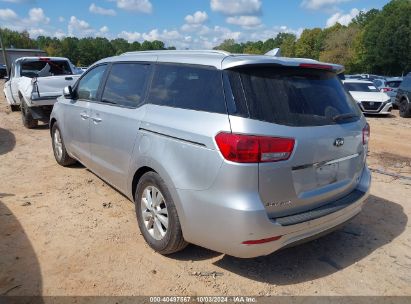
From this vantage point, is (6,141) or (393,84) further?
(393,84)

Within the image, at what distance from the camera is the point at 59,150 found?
6348 millimetres

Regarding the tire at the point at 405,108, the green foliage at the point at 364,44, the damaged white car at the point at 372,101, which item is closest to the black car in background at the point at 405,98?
the tire at the point at 405,108

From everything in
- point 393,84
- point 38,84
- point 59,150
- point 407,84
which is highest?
point 38,84

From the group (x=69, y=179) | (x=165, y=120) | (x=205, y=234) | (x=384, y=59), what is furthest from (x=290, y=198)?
(x=384, y=59)

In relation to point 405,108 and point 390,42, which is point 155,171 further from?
point 390,42

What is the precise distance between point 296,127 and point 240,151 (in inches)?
20.1

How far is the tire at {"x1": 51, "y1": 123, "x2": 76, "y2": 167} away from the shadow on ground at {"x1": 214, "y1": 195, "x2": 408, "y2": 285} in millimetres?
3628

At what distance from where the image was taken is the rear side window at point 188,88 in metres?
3.07

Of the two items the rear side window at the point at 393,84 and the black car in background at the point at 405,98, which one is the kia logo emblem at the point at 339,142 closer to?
the black car in background at the point at 405,98

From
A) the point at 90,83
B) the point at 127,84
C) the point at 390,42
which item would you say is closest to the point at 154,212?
the point at 127,84

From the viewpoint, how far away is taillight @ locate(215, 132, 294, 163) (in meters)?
2.78

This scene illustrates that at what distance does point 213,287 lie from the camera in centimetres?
321

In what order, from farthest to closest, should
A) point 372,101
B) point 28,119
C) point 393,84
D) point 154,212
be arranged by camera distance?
point 393,84
point 372,101
point 28,119
point 154,212

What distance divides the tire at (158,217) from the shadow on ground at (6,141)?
501cm
